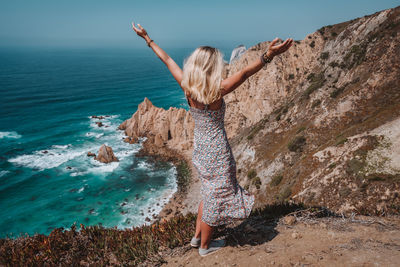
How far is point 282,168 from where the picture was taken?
25.6 meters

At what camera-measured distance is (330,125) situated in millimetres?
24953

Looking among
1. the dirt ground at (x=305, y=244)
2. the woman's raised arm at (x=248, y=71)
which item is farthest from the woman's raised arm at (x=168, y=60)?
the dirt ground at (x=305, y=244)

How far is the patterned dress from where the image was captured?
3.73 meters

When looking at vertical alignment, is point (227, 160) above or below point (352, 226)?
above

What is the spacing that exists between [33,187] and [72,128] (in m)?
29.8

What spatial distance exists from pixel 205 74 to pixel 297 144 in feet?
82.6

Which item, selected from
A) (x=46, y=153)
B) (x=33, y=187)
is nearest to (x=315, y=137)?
(x=33, y=187)

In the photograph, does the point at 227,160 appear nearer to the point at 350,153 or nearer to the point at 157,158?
→ the point at 350,153

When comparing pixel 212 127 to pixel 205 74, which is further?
pixel 212 127

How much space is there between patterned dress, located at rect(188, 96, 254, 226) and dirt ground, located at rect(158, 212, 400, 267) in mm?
1077

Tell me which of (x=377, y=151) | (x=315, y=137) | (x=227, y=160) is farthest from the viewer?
(x=315, y=137)

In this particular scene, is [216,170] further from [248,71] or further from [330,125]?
[330,125]

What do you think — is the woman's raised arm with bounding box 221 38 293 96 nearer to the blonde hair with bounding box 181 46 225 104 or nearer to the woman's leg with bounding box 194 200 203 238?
the blonde hair with bounding box 181 46 225 104

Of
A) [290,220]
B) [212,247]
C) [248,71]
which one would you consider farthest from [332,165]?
[248,71]
